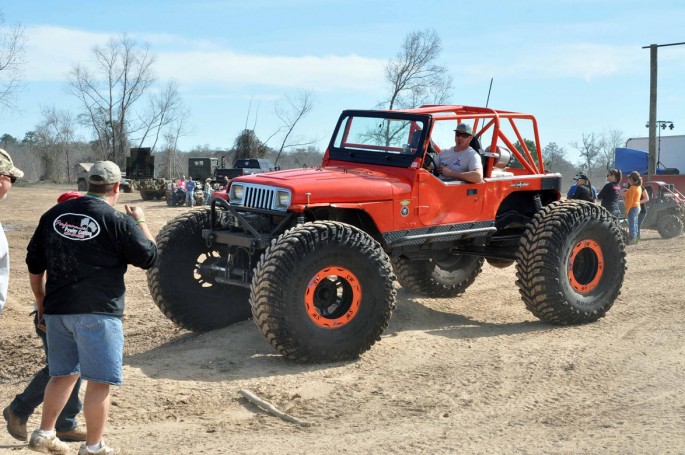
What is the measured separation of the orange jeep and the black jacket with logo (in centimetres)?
219

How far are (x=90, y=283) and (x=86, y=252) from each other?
169 mm

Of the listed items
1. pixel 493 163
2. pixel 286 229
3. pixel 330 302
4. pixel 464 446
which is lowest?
pixel 464 446

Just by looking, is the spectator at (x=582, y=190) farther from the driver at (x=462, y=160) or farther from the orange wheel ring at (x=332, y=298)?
the orange wheel ring at (x=332, y=298)

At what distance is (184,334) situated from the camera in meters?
8.41

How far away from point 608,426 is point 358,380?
1.98 meters

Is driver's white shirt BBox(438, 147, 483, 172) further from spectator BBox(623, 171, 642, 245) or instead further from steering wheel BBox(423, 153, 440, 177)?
spectator BBox(623, 171, 642, 245)

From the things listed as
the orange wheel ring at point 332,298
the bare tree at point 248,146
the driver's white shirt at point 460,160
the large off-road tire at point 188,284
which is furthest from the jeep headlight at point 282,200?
the bare tree at point 248,146

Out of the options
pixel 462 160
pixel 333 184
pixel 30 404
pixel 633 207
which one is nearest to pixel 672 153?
pixel 633 207

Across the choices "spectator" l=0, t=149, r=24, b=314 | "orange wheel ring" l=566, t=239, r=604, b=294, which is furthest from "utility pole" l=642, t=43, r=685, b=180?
"spectator" l=0, t=149, r=24, b=314

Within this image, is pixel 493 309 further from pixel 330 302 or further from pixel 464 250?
pixel 330 302

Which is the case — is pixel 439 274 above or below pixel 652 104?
below

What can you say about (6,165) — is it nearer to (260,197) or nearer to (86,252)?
(86,252)

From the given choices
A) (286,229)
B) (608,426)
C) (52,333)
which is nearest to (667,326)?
(608,426)

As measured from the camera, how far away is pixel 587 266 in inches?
359
